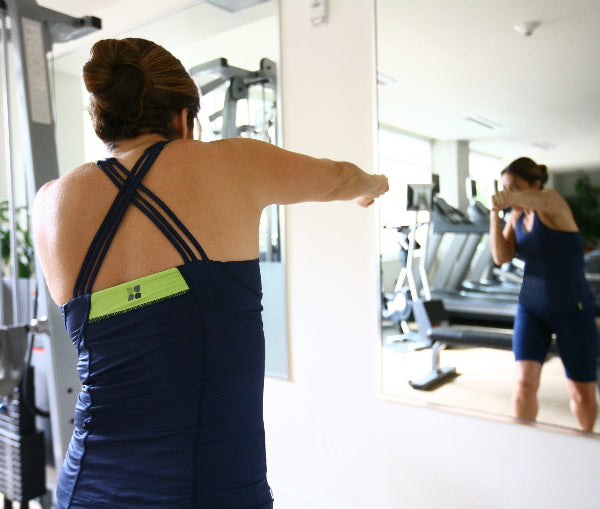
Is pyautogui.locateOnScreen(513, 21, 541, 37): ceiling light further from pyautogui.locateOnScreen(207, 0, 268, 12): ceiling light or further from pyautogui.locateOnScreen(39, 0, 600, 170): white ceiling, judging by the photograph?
pyautogui.locateOnScreen(207, 0, 268, 12): ceiling light

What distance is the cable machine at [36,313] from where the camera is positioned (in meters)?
1.79

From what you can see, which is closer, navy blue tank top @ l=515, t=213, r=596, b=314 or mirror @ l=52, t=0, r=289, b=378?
navy blue tank top @ l=515, t=213, r=596, b=314

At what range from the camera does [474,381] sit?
1.83 m

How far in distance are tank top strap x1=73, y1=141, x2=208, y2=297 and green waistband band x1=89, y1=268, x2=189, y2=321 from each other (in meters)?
0.03

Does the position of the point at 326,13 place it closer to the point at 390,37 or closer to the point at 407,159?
the point at 390,37

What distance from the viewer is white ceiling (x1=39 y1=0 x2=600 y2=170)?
5.23 feet

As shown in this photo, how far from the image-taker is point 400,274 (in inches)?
77.7

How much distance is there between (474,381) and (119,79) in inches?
56.8

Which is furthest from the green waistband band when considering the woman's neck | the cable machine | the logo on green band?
the cable machine

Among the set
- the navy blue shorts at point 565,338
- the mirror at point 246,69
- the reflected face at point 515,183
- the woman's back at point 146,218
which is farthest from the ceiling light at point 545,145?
the woman's back at point 146,218

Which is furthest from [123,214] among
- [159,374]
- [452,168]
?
[452,168]

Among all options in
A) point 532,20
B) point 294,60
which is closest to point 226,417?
point 532,20

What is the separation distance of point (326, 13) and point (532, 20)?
758 mm

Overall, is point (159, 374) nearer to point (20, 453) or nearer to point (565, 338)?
point (565, 338)
